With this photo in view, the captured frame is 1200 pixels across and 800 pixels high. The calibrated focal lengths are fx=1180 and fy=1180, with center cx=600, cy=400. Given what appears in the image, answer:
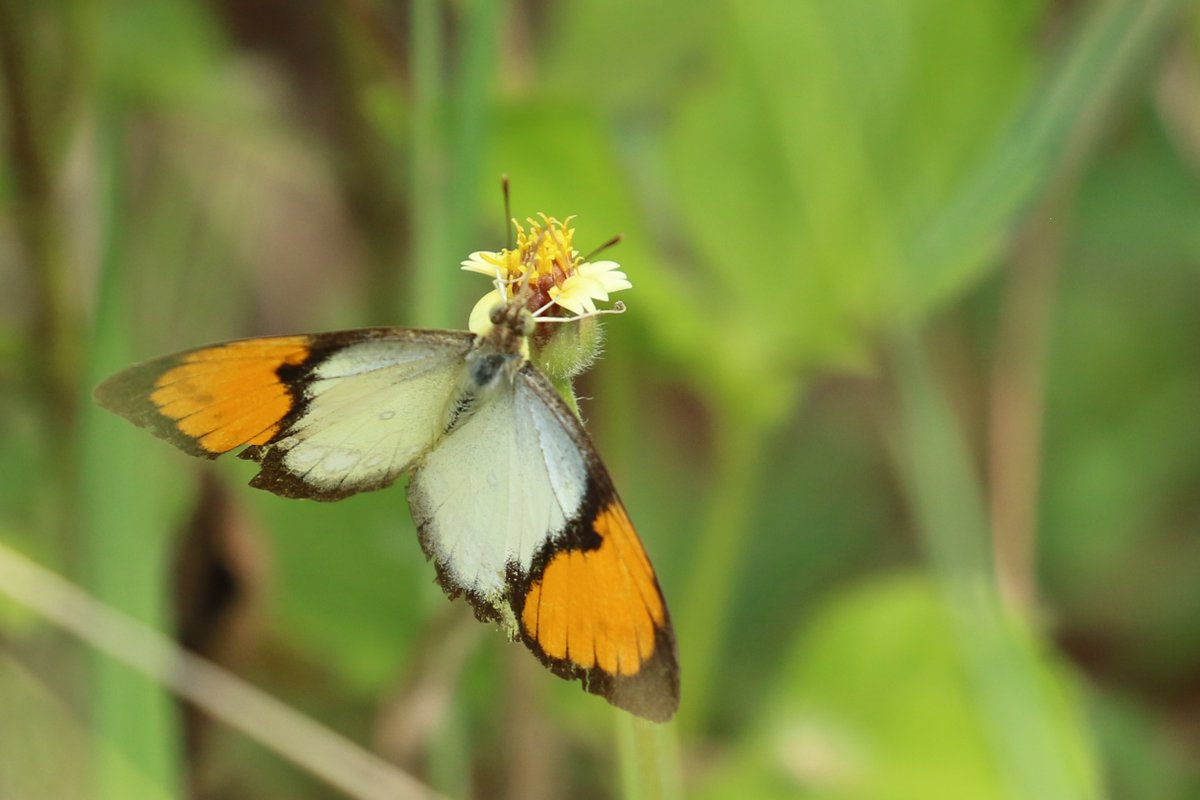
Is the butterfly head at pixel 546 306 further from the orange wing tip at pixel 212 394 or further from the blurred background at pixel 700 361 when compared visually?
the blurred background at pixel 700 361

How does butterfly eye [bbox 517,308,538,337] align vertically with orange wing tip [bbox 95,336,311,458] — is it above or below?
above

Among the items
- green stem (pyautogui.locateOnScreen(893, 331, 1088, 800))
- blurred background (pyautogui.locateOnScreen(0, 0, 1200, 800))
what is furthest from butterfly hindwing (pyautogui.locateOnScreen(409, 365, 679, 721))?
green stem (pyautogui.locateOnScreen(893, 331, 1088, 800))

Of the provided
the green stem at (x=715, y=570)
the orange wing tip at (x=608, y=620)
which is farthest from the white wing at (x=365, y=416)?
the green stem at (x=715, y=570)

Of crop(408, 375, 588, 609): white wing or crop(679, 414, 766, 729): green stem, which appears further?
crop(679, 414, 766, 729): green stem

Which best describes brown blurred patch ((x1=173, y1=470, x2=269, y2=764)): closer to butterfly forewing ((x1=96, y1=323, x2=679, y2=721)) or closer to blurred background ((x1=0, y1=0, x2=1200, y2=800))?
blurred background ((x1=0, y1=0, x2=1200, y2=800))

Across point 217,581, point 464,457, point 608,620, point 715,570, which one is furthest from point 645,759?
point 217,581

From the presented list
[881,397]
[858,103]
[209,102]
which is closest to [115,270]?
[209,102]

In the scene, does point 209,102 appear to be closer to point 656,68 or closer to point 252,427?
point 656,68

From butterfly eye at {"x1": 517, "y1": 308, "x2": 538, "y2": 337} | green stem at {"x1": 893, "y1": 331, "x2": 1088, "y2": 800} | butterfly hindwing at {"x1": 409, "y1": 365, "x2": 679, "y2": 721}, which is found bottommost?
green stem at {"x1": 893, "y1": 331, "x2": 1088, "y2": 800}

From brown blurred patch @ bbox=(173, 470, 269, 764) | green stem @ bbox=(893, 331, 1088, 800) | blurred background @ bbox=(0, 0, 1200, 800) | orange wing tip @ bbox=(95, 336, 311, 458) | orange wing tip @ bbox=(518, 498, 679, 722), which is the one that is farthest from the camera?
brown blurred patch @ bbox=(173, 470, 269, 764)
